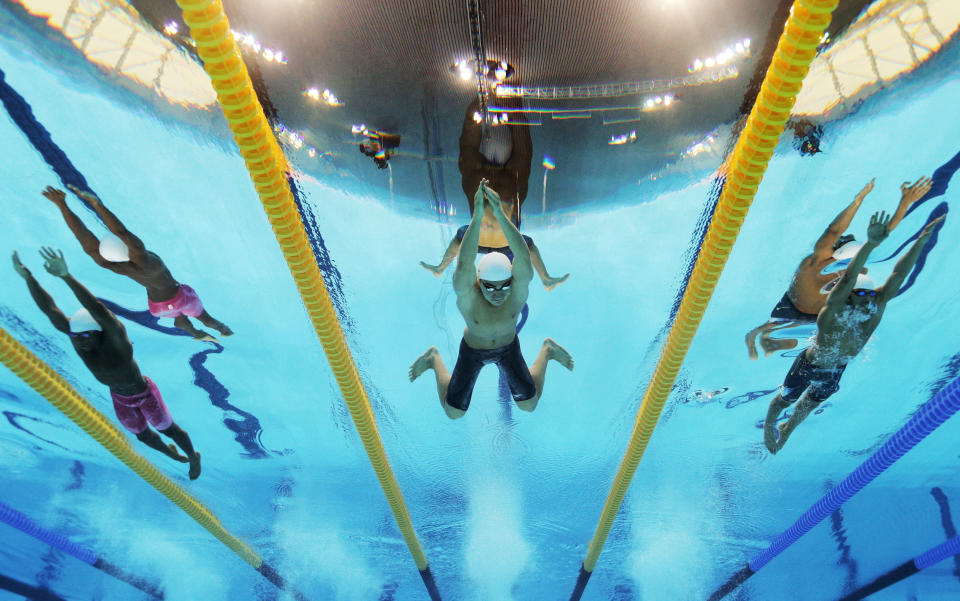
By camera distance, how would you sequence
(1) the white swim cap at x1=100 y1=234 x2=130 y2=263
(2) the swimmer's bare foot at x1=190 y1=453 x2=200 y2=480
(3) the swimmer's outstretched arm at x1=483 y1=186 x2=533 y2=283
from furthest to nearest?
(2) the swimmer's bare foot at x1=190 y1=453 x2=200 y2=480 → (1) the white swim cap at x1=100 y1=234 x2=130 y2=263 → (3) the swimmer's outstretched arm at x1=483 y1=186 x2=533 y2=283

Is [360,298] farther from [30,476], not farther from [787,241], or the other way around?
[30,476]

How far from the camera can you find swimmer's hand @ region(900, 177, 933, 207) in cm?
404

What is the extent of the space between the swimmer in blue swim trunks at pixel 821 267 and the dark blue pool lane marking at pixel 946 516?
19.7 feet

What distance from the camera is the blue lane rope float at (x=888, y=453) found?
3488mm

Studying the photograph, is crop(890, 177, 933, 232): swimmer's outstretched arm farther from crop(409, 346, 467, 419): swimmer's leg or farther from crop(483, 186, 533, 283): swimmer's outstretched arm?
crop(409, 346, 467, 419): swimmer's leg

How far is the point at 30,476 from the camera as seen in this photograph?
858cm

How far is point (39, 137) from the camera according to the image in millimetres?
3699

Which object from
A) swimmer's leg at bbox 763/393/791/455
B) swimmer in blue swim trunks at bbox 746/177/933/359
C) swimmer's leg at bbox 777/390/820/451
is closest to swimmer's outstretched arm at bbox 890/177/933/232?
swimmer in blue swim trunks at bbox 746/177/933/359

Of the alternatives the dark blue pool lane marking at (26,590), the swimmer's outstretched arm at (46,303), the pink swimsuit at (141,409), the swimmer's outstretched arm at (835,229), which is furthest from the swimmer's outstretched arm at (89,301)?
the dark blue pool lane marking at (26,590)

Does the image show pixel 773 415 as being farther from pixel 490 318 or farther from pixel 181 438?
pixel 181 438

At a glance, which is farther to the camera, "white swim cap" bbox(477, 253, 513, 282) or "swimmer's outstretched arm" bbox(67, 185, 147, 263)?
"swimmer's outstretched arm" bbox(67, 185, 147, 263)

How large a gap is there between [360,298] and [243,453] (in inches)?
165

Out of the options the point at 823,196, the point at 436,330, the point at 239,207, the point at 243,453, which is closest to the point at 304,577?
the point at 243,453

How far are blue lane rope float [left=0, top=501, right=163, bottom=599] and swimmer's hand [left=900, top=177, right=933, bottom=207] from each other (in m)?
8.69
